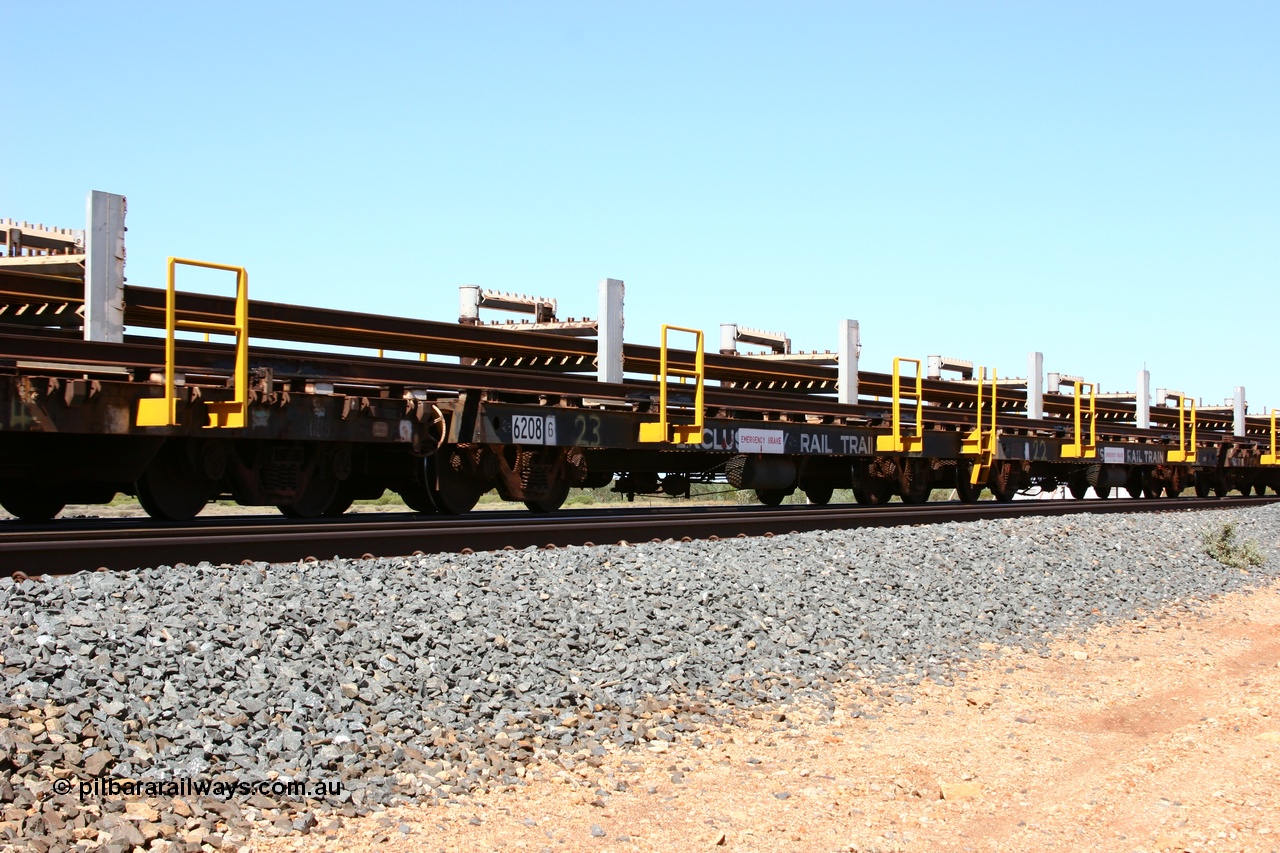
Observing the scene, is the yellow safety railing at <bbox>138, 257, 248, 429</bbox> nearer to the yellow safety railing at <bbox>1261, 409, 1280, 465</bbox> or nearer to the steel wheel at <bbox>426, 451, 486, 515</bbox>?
the steel wheel at <bbox>426, 451, 486, 515</bbox>

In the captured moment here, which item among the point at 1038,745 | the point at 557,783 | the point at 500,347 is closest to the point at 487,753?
the point at 557,783

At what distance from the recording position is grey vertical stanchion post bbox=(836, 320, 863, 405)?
54.9 ft

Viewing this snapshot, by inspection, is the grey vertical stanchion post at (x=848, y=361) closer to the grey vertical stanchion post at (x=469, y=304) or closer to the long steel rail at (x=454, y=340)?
the long steel rail at (x=454, y=340)

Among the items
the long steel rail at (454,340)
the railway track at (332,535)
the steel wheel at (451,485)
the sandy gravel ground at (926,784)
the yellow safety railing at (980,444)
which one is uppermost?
the long steel rail at (454,340)

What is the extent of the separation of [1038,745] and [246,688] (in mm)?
3938

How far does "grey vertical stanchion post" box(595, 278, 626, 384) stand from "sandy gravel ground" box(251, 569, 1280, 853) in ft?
20.6

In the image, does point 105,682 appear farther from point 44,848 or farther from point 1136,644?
point 1136,644

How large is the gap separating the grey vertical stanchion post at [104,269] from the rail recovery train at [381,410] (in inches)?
0.6

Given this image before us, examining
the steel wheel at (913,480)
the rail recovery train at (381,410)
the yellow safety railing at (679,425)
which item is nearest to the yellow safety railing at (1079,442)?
the rail recovery train at (381,410)

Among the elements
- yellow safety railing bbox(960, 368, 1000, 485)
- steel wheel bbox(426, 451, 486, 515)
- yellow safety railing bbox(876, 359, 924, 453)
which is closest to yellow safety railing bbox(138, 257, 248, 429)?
steel wheel bbox(426, 451, 486, 515)

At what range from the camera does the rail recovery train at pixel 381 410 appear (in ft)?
28.9

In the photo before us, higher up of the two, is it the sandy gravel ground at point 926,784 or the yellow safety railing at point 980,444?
the yellow safety railing at point 980,444

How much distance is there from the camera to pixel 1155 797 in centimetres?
533

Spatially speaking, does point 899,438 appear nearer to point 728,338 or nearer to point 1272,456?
point 728,338
